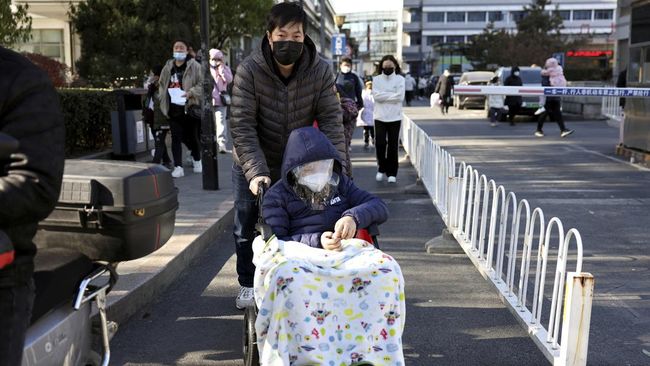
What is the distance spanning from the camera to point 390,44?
141750mm

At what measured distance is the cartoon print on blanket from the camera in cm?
314

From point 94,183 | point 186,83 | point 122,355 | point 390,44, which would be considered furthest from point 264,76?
point 390,44

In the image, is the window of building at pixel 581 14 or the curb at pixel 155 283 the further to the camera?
the window of building at pixel 581 14

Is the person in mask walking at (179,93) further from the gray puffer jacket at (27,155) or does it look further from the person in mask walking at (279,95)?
the gray puffer jacket at (27,155)

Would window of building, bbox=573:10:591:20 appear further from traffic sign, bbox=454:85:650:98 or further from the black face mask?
the black face mask

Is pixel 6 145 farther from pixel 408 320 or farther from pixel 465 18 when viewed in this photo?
pixel 465 18

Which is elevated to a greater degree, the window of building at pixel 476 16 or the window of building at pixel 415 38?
the window of building at pixel 476 16

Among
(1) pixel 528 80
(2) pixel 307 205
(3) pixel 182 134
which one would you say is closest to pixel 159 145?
(3) pixel 182 134

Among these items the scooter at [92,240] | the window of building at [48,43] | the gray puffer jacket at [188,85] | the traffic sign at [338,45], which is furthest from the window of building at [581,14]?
the scooter at [92,240]

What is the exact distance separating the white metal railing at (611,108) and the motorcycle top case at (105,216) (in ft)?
67.5

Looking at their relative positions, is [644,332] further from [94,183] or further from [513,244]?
[94,183]

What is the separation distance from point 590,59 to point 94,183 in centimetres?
5940

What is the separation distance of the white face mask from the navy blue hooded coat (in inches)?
3.5

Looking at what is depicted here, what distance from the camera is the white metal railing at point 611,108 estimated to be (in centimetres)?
2248
